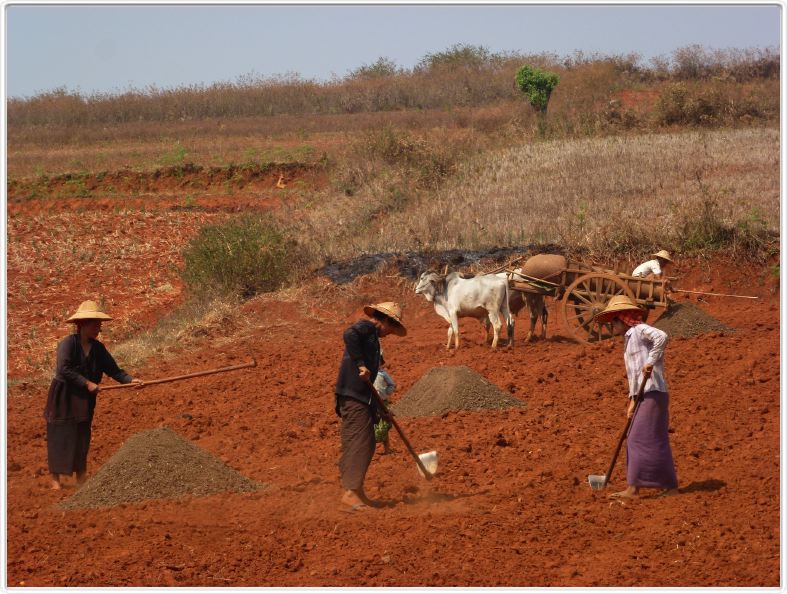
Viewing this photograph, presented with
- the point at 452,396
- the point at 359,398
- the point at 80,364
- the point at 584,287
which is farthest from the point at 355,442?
the point at 584,287

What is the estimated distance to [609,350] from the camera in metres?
13.8

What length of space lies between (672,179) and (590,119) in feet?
35.8

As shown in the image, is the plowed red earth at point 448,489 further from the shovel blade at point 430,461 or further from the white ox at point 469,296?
the white ox at point 469,296

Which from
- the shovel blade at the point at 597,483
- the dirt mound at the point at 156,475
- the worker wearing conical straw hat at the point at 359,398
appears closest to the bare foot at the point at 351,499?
the worker wearing conical straw hat at the point at 359,398

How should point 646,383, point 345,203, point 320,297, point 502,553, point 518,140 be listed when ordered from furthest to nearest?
point 518,140, point 345,203, point 320,297, point 646,383, point 502,553

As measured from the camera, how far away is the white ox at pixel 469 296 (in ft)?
47.1

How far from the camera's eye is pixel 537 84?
3928 centimetres

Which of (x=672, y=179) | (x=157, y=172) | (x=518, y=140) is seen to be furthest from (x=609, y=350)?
(x=157, y=172)

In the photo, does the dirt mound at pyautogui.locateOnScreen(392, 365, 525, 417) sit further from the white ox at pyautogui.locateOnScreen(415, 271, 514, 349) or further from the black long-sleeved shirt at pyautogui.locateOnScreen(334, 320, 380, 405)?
the black long-sleeved shirt at pyautogui.locateOnScreen(334, 320, 380, 405)

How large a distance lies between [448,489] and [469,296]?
5564 mm

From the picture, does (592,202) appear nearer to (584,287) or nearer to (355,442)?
(584,287)

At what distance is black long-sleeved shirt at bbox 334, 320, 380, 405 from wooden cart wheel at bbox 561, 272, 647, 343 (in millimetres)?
5720

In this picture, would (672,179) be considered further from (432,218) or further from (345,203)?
(345,203)

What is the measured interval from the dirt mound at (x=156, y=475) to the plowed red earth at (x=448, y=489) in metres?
0.16
